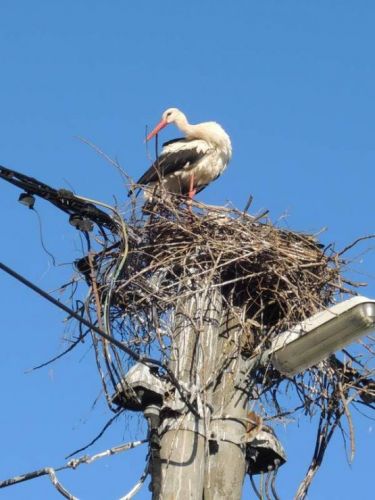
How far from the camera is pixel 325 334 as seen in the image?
5016mm

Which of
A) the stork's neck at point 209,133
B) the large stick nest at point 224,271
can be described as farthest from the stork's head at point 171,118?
the large stick nest at point 224,271

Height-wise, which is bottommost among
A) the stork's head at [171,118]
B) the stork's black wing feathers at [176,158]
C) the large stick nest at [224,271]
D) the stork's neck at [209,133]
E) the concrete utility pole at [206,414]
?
the concrete utility pole at [206,414]

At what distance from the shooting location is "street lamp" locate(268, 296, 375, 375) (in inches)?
195

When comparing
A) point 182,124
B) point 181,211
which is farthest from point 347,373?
→ point 182,124

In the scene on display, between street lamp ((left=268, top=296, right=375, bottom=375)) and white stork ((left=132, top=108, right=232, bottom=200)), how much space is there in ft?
16.5

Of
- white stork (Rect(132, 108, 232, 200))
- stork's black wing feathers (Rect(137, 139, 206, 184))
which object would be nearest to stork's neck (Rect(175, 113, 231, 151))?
white stork (Rect(132, 108, 232, 200))

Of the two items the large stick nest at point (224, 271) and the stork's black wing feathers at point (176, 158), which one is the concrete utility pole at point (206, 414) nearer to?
the large stick nest at point (224, 271)

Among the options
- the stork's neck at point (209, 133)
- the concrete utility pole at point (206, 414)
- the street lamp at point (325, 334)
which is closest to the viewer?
the concrete utility pole at point (206, 414)

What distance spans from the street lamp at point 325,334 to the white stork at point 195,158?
5.04 m

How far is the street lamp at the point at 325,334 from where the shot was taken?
4965 mm

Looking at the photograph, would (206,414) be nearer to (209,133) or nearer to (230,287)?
(230,287)

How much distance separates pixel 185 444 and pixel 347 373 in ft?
5.42

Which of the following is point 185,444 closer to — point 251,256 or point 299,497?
point 299,497

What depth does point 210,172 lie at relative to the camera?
10.3 m
